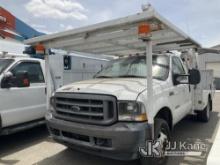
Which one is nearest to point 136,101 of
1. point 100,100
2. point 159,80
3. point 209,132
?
point 100,100

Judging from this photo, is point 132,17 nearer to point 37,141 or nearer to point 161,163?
point 161,163

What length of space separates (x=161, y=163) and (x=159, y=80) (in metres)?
1.46

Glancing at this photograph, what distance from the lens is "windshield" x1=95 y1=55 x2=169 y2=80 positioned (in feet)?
16.1

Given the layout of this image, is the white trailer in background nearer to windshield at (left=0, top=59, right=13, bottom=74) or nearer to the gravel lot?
the gravel lot

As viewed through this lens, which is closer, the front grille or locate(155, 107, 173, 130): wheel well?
the front grille

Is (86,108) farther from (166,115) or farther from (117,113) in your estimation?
(166,115)

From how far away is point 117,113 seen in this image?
11.9ft

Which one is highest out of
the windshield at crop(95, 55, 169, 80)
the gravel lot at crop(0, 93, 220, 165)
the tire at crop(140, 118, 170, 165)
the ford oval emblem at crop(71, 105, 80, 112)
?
the windshield at crop(95, 55, 169, 80)

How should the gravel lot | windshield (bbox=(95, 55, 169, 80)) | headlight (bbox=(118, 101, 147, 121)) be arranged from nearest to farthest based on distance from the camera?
headlight (bbox=(118, 101, 147, 121)) < the gravel lot < windshield (bbox=(95, 55, 169, 80))

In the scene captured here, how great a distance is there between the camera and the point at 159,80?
458 cm

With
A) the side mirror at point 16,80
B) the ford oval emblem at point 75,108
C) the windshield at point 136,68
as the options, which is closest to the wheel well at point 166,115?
the windshield at point 136,68

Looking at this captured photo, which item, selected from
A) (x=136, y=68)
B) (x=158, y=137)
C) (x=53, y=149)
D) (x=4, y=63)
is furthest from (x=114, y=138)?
(x=4, y=63)

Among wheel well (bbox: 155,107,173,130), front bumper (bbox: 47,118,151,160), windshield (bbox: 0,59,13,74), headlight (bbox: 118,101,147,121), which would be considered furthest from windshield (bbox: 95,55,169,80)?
windshield (bbox: 0,59,13,74)

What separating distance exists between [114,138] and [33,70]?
3422 millimetres
